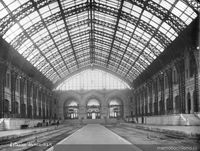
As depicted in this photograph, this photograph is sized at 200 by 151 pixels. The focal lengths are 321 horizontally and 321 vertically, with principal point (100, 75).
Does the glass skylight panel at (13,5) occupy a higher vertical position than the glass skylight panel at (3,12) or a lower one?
higher

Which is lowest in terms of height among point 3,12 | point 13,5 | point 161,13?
point 3,12

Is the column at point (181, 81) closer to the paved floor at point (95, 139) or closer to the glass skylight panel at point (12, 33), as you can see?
the paved floor at point (95, 139)

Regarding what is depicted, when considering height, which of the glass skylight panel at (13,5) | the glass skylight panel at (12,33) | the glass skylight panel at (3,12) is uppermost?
the glass skylight panel at (13,5)

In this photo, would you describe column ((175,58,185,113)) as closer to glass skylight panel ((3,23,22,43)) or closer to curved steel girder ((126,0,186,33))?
curved steel girder ((126,0,186,33))

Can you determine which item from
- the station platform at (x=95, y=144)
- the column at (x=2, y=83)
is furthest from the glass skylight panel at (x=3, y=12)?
the station platform at (x=95, y=144)

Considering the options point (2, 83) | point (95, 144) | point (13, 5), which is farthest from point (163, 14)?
point (95, 144)

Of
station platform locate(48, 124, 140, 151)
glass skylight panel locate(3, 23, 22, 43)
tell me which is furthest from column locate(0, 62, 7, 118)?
station platform locate(48, 124, 140, 151)

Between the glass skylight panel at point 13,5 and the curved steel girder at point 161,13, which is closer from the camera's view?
the glass skylight panel at point 13,5

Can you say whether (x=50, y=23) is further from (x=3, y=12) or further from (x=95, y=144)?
(x=95, y=144)

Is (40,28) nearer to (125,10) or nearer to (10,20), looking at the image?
(10,20)

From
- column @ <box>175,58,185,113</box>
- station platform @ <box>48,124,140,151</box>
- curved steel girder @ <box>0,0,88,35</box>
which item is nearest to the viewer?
station platform @ <box>48,124,140,151</box>

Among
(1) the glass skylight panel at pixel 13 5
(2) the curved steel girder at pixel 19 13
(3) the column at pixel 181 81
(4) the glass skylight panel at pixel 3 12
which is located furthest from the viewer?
(3) the column at pixel 181 81

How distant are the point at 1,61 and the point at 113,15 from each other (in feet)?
56.8

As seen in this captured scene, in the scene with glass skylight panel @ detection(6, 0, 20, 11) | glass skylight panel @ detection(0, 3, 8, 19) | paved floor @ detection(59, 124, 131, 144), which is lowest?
paved floor @ detection(59, 124, 131, 144)
